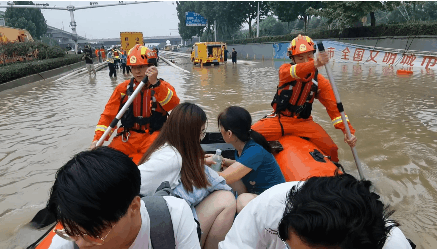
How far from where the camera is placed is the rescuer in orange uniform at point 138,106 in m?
3.55

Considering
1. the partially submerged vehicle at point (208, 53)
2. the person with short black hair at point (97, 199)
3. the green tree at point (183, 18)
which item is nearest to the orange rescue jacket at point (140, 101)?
the person with short black hair at point (97, 199)

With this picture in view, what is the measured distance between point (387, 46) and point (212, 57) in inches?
526

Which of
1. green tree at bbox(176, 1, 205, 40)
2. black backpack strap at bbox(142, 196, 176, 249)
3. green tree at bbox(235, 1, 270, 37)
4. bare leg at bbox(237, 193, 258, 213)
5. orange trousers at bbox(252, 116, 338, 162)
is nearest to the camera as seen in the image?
black backpack strap at bbox(142, 196, 176, 249)

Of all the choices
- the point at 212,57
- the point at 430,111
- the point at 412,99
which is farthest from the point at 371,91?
the point at 212,57

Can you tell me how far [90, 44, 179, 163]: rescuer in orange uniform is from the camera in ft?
11.7

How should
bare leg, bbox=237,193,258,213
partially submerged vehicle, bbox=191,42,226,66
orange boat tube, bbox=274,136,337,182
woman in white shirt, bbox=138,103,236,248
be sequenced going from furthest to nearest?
1. partially submerged vehicle, bbox=191,42,226,66
2. orange boat tube, bbox=274,136,337,182
3. bare leg, bbox=237,193,258,213
4. woman in white shirt, bbox=138,103,236,248

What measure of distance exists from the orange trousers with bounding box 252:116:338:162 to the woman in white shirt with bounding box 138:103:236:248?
6.14 feet

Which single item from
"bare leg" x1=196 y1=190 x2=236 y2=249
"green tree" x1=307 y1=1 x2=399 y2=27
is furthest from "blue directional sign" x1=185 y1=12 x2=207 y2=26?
"bare leg" x1=196 y1=190 x2=236 y2=249

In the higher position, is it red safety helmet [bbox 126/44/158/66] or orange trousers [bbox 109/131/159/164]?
red safety helmet [bbox 126/44/158/66]

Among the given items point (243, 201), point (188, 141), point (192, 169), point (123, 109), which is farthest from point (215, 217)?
point (123, 109)

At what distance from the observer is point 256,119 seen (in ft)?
24.2

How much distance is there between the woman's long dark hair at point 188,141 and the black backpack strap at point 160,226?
632 millimetres

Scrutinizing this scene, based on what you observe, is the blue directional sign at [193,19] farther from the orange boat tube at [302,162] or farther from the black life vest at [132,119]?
the orange boat tube at [302,162]

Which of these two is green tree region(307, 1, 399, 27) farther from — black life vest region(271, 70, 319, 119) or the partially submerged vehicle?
black life vest region(271, 70, 319, 119)
